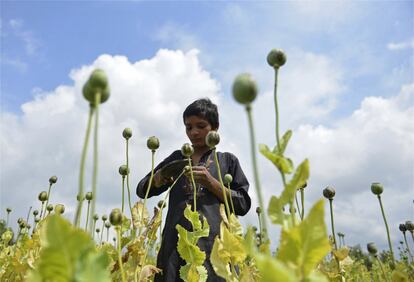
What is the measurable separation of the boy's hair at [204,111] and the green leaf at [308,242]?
2012 mm

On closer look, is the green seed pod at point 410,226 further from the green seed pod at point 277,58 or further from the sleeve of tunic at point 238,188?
the green seed pod at point 277,58

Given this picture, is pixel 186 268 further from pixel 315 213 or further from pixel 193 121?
pixel 193 121

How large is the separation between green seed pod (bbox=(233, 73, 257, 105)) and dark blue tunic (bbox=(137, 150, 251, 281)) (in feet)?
5.42

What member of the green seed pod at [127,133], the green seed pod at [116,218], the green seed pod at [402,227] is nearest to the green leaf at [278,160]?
the green seed pod at [116,218]

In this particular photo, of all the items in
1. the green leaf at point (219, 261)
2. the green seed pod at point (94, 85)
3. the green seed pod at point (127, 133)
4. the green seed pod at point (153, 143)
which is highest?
the green seed pod at point (127, 133)

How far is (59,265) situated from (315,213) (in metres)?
0.37

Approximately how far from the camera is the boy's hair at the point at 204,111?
8.47ft

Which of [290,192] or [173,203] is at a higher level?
[173,203]

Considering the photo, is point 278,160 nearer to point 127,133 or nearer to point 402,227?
point 127,133

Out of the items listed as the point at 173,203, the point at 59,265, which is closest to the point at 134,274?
the point at 59,265

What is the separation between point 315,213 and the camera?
23.1 inches

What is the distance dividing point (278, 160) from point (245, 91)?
0.47ft

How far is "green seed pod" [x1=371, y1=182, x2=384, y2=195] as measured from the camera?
1.45 metres

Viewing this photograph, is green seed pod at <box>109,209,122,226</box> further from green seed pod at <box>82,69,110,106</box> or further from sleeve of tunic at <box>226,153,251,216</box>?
sleeve of tunic at <box>226,153,251,216</box>
